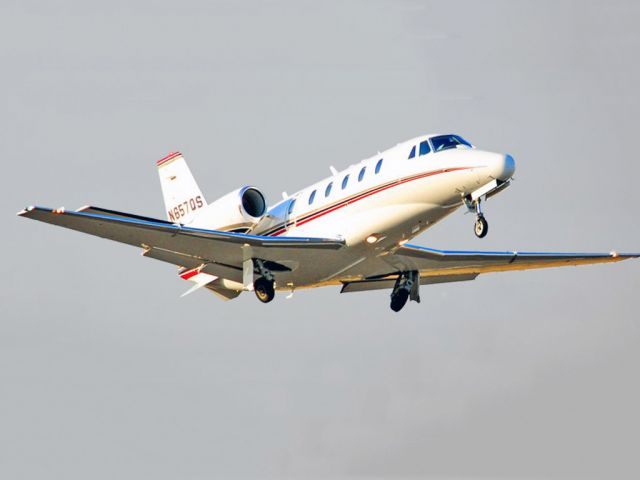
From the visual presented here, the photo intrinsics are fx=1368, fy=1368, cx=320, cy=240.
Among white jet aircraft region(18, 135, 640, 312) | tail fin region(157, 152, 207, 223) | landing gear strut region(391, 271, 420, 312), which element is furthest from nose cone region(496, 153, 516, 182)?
tail fin region(157, 152, 207, 223)

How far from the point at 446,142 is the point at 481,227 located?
7.43 feet

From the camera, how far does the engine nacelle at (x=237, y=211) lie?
108 feet

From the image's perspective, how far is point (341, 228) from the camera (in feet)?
103

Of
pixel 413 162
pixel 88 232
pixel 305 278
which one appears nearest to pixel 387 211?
pixel 413 162

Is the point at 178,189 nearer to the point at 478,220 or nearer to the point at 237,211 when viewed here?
the point at 237,211

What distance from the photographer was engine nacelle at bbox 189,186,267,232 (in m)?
33.0

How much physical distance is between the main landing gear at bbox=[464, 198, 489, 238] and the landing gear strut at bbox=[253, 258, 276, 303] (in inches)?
203

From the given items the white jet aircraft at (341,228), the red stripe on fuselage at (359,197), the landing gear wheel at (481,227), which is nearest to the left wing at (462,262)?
the white jet aircraft at (341,228)

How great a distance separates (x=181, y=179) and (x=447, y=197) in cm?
958

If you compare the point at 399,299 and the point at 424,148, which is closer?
the point at 424,148

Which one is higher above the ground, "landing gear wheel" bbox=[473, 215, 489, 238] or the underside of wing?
the underside of wing

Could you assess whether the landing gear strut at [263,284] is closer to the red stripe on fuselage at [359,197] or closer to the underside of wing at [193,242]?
the underside of wing at [193,242]

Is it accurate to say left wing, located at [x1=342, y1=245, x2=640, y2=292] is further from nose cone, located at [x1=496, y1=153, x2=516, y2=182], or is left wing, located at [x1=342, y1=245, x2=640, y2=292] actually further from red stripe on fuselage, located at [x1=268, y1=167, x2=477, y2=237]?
nose cone, located at [x1=496, y1=153, x2=516, y2=182]

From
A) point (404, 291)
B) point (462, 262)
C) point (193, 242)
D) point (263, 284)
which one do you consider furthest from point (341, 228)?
point (462, 262)
